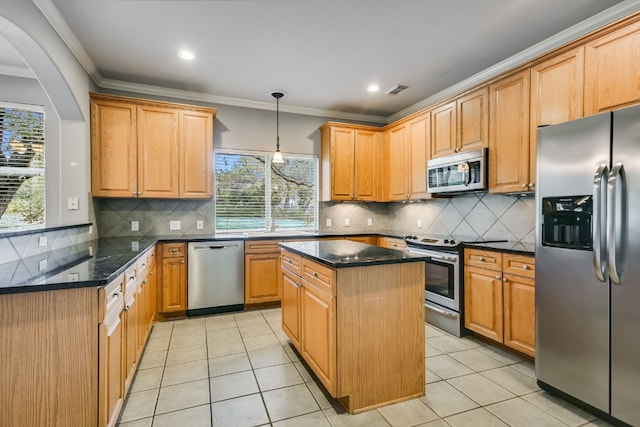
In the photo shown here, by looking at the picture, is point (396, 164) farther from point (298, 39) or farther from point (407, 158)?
point (298, 39)

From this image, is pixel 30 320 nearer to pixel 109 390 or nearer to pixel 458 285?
pixel 109 390

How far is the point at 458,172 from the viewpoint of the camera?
347 centimetres

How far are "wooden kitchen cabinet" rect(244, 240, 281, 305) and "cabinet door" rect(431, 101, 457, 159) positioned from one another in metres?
2.27

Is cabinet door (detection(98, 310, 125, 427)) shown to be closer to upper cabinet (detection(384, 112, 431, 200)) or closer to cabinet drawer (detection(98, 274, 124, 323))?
cabinet drawer (detection(98, 274, 124, 323))

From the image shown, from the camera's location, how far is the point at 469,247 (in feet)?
10.1

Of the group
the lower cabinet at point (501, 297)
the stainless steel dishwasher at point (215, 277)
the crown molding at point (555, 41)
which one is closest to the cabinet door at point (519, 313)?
the lower cabinet at point (501, 297)

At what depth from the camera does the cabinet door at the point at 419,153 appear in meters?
4.06

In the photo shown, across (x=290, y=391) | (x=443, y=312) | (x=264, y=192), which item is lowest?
(x=290, y=391)

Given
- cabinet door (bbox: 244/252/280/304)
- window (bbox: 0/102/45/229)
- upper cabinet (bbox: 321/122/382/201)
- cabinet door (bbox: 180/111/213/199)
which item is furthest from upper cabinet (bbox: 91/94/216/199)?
upper cabinet (bbox: 321/122/382/201)

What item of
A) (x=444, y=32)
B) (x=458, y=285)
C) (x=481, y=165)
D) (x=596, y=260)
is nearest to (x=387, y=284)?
(x=596, y=260)

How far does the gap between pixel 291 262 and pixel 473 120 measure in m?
2.45

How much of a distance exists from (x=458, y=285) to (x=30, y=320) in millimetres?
3160

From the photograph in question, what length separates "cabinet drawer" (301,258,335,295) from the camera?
77.2 inches

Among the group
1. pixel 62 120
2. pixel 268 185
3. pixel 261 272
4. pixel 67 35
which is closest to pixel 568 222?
pixel 261 272
